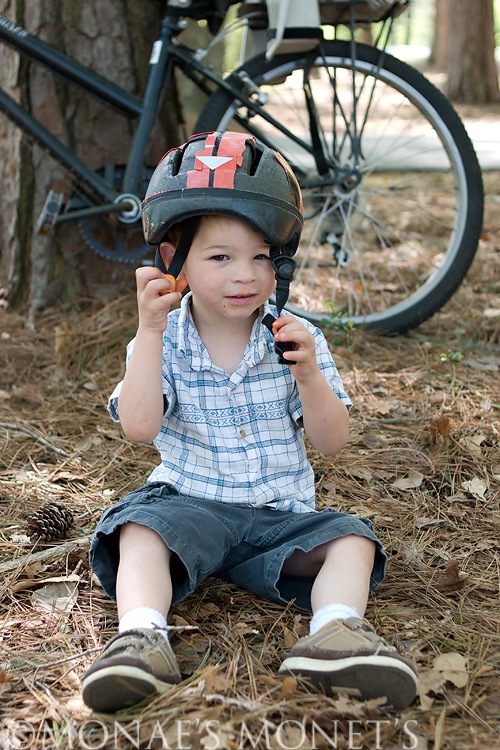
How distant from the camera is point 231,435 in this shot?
2.28 m

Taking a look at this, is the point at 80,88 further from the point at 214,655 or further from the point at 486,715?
the point at 486,715

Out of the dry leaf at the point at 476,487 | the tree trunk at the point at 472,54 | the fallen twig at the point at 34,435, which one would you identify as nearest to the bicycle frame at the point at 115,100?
the fallen twig at the point at 34,435

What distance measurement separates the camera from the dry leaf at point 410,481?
286 centimetres

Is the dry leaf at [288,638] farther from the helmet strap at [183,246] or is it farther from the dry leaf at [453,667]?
the helmet strap at [183,246]

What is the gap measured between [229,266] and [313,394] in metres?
0.39

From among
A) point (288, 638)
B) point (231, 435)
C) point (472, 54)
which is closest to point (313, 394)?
point (231, 435)

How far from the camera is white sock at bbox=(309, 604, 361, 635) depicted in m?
1.93

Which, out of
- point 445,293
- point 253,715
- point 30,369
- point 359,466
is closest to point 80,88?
point 30,369

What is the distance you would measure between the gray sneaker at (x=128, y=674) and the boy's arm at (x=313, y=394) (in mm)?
686

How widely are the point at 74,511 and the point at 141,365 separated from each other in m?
0.77

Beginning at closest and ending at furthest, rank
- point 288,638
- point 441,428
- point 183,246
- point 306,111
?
point 288,638 → point 183,246 → point 441,428 → point 306,111

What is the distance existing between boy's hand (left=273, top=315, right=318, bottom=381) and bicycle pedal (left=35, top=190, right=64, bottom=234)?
2.17m

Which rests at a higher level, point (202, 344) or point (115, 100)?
point (115, 100)

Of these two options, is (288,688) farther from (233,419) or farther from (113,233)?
(113,233)
